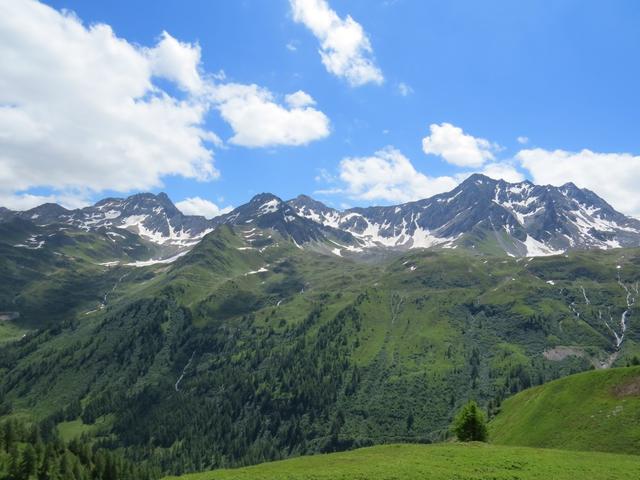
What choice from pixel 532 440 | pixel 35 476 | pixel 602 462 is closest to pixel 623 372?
pixel 532 440

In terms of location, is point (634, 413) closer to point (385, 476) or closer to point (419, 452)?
point (419, 452)

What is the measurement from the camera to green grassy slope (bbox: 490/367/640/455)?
282 ft

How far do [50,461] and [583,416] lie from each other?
12675 cm

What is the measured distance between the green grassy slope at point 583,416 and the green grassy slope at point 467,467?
21786mm

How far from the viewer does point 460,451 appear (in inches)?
2564

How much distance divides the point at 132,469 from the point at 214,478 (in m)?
89.1

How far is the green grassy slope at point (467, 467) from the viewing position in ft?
176

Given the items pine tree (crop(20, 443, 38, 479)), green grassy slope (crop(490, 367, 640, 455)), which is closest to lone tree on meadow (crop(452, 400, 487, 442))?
green grassy slope (crop(490, 367, 640, 455))

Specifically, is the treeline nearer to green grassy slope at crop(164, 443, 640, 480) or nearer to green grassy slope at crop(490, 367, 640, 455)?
green grassy slope at crop(164, 443, 640, 480)

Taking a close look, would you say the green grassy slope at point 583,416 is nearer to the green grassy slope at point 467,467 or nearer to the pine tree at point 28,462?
the green grassy slope at point 467,467

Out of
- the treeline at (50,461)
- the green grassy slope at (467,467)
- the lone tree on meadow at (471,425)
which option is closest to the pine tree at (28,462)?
the treeline at (50,461)

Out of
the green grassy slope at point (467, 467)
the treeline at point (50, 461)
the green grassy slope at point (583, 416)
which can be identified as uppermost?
the green grassy slope at point (467, 467)

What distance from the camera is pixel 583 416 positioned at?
99375 mm

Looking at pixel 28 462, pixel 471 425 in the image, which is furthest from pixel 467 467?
pixel 28 462
